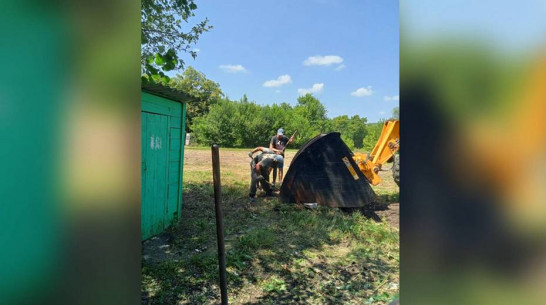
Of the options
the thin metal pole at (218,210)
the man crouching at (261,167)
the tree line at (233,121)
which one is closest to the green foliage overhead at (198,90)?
the tree line at (233,121)

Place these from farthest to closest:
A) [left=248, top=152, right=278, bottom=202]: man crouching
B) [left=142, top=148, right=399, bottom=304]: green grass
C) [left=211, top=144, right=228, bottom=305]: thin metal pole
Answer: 1. [left=248, top=152, right=278, bottom=202]: man crouching
2. [left=142, top=148, right=399, bottom=304]: green grass
3. [left=211, top=144, right=228, bottom=305]: thin metal pole

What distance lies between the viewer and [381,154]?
866cm

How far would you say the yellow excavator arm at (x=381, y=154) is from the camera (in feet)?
27.4

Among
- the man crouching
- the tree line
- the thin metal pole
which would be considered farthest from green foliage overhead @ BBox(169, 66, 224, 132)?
the thin metal pole

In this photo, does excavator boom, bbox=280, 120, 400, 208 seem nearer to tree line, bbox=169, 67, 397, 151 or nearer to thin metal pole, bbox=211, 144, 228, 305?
thin metal pole, bbox=211, 144, 228, 305

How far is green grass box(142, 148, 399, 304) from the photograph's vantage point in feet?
12.0

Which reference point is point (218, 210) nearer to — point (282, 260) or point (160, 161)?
point (282, 260)
